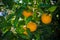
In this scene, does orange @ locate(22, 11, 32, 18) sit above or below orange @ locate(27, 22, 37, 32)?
above

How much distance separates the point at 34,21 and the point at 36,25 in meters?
0.03

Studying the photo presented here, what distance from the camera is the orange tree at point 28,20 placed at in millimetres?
725

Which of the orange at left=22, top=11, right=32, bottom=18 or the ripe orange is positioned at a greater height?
the orange at left=22, top=11, right=32, bottom=18

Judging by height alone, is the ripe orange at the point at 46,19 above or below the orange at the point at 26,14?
below

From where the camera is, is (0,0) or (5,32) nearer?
(5,32)

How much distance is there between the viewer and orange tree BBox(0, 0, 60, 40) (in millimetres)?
725

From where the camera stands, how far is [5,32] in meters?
0.77

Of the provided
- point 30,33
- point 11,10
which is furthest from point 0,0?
point 30,33

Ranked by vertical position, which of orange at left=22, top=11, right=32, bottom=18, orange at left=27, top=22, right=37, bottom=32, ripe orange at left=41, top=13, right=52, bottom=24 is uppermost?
orange at left=22, top=11, right=32, bottom=18

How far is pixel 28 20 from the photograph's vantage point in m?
0.71

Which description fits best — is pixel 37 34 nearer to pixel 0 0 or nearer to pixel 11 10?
pixel 11 10

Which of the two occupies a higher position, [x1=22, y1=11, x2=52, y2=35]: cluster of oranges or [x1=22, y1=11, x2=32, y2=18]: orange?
[x1=22, y1=11, x2=32, y2=18]: orange

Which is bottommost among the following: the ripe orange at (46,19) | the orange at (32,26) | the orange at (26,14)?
the orange at (32,26)

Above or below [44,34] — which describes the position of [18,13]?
above
